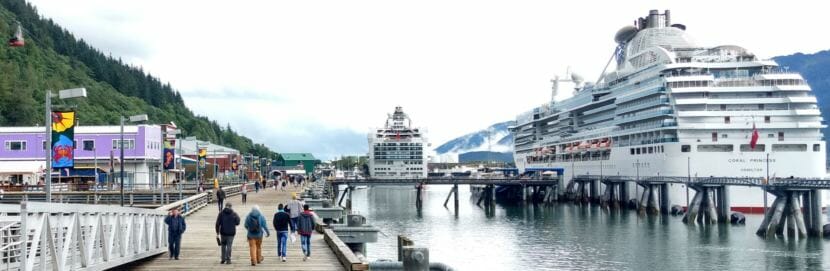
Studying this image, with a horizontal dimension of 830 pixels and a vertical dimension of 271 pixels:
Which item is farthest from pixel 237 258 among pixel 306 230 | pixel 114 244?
pixel 114 244

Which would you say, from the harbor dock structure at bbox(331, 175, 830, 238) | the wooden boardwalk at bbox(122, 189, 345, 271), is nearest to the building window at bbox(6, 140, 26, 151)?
the harbor dock structure at bbox(331, 175, 830, 238)

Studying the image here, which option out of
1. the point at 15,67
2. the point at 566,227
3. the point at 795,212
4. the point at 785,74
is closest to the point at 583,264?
the point at 795,212

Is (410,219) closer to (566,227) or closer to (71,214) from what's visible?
(566,227)

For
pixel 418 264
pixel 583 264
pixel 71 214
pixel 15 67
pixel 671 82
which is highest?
pixel 15 67

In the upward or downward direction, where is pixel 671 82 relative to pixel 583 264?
upward

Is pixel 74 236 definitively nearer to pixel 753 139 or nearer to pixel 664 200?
pixel 664 200

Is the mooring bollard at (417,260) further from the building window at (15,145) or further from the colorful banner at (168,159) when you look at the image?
the building window at (15,145)

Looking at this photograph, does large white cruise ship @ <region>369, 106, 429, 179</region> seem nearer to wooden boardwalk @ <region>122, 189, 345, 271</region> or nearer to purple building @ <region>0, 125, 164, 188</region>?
purple building @ <region>0, 125, 164, 188</region>

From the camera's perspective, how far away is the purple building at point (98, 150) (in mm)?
80188

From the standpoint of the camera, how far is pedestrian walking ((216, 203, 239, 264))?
20703 mm

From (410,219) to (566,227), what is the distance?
49.7 feet

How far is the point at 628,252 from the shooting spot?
50.2m

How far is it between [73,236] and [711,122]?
78.3 m

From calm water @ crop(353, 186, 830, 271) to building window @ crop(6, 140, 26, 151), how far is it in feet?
104
